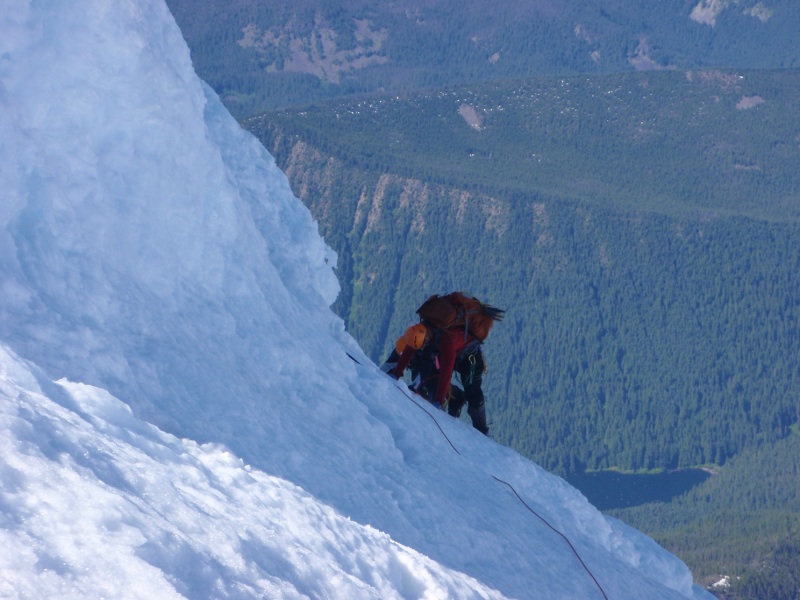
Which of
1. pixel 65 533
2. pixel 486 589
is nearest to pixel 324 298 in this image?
pixel 486 589

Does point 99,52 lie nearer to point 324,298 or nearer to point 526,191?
point 324,298

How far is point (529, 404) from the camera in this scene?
159 meters

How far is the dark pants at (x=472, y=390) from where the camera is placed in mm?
15852

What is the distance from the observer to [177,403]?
902cm

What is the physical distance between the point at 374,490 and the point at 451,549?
916mm

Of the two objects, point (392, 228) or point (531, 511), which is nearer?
point (531, 511)

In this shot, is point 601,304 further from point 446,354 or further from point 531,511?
point 531,511

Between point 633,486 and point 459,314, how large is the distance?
5460 inches

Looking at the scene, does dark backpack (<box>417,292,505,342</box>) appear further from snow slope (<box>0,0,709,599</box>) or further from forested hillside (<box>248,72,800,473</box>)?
forested hillside (<box>248,72,800,473</box>)

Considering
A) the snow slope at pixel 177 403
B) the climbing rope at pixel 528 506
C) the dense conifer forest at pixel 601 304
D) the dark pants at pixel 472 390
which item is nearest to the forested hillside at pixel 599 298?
the dense conifer forest at pixel 601 304

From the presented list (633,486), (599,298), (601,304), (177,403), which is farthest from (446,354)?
(599,298)

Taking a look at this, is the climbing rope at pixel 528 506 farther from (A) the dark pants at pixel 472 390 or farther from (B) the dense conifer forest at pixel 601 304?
(B) the dense conifer forest at pixel 601 304

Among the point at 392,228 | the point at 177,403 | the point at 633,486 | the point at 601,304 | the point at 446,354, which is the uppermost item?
the point at 392,228

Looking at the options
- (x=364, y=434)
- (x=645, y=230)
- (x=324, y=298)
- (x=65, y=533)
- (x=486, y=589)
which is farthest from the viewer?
(x=645, y=230)
